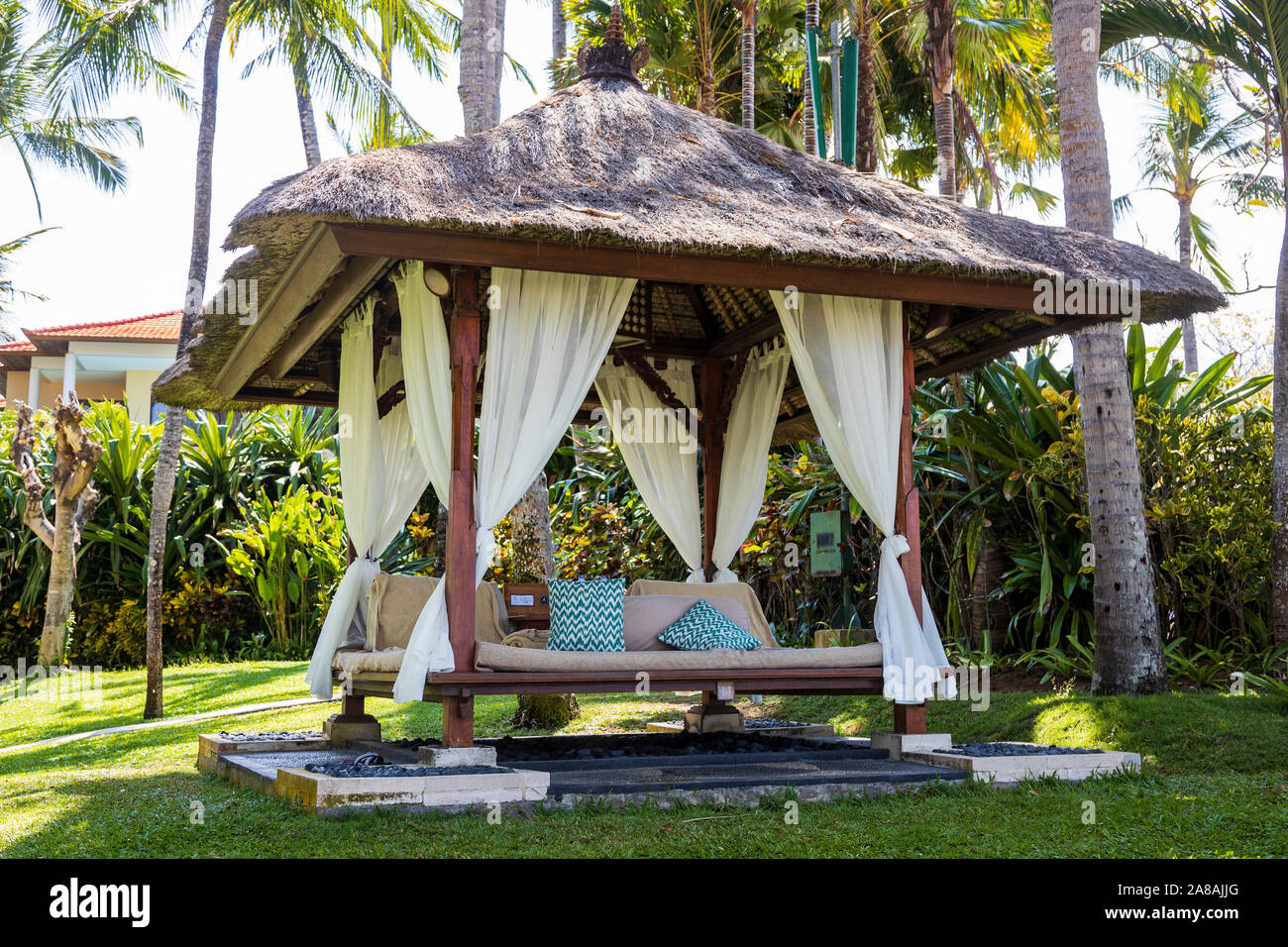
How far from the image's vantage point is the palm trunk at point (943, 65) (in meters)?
11.1

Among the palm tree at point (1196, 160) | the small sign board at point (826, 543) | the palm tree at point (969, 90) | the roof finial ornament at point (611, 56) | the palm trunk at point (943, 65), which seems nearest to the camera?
the roof finial ornament at point (611, 56)

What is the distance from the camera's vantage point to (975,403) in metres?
8.71

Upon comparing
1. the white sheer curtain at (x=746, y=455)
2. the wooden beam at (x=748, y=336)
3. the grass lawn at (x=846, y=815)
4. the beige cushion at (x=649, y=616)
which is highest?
the wooden beam at (x=748, y=336)

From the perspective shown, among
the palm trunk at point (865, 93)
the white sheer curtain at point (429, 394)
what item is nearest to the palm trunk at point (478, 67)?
the white sheer curtain at point (429, 394)

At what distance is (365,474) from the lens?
21.6ft

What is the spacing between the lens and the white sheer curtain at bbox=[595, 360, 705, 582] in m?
7.34

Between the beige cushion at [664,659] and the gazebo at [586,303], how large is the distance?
0.01 metres

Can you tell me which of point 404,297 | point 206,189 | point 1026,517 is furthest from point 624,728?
point 206,189

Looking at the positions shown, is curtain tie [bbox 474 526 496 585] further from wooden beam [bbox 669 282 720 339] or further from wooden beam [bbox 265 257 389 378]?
wooden beam [bbox 669 282 720 339]

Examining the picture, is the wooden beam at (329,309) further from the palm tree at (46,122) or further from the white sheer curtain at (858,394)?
the palm tree at (46,122)

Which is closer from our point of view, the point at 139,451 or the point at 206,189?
the point at 206,189

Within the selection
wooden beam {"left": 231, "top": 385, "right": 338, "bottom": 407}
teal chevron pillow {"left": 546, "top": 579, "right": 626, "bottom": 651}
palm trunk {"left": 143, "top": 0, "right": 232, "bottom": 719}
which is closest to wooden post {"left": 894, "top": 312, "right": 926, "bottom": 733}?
teal chevron pillow {"left": 546, "top": 579, "right": 626, "bottom": 651}
